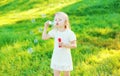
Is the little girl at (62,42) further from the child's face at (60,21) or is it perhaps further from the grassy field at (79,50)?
the grassy field at (79,50)

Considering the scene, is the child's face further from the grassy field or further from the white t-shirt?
the grassy field

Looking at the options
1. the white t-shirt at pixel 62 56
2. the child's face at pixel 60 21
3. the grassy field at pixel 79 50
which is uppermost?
the child's face at pixel 60 21

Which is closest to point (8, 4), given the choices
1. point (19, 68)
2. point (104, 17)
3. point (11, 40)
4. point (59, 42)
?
point (104, 17)

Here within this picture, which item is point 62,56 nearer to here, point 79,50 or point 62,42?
point 62,42

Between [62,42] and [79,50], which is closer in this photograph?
[62,42]

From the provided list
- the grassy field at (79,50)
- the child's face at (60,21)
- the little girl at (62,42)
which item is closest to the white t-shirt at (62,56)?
the little girl at (62,42)

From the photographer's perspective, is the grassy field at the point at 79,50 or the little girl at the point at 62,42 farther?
the grassy field at the point at 79,50

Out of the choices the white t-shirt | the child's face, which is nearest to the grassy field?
the white t-shirt

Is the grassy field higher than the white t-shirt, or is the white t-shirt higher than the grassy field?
→ the white t-shirt

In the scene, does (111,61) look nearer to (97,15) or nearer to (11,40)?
(11,40)

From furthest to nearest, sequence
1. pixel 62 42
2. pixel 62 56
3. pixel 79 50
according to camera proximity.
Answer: pixel 79 50 → pixel 62 56 → pixel 62 42

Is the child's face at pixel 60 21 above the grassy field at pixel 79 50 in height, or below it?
above

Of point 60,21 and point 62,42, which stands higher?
point 60,21

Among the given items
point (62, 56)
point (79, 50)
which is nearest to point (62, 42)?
point (62, 56)
